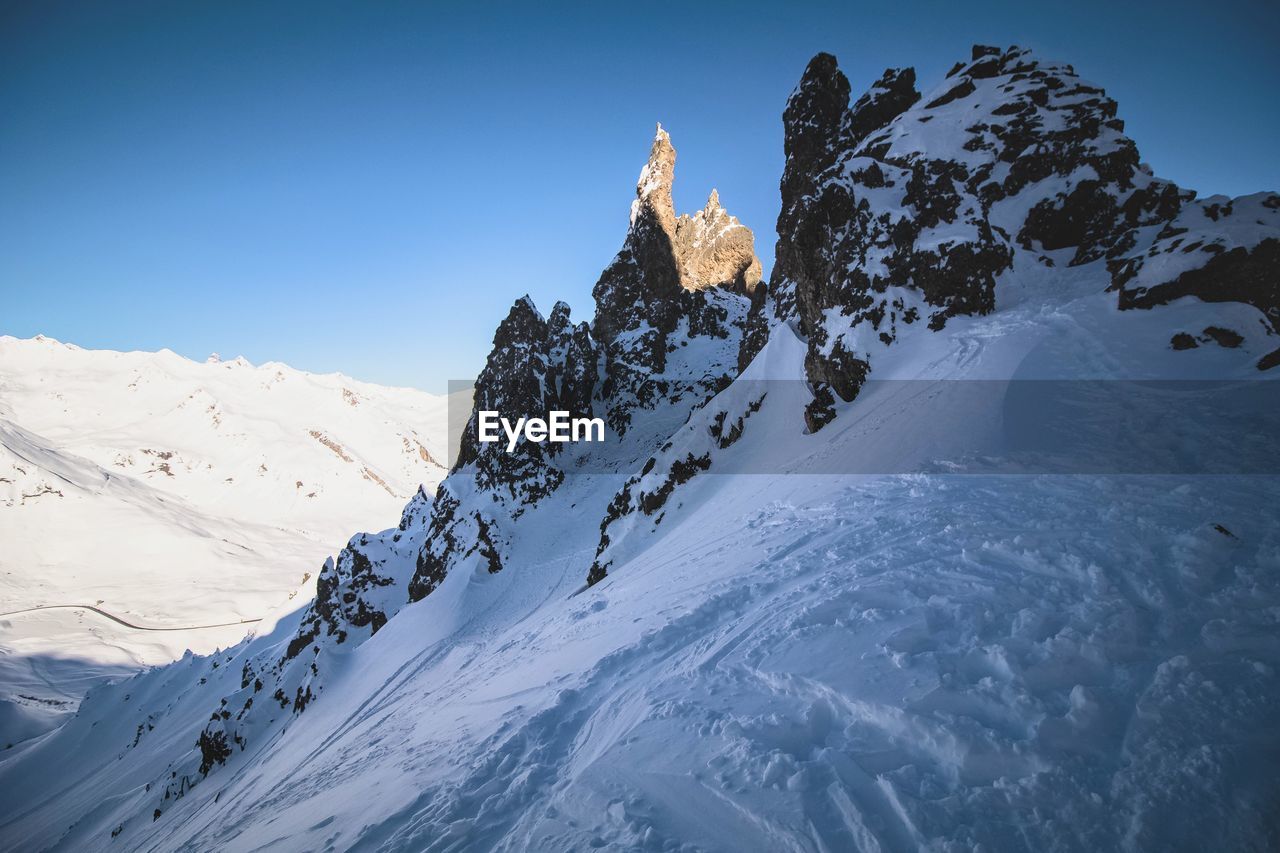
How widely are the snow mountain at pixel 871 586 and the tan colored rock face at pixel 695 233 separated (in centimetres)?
2175

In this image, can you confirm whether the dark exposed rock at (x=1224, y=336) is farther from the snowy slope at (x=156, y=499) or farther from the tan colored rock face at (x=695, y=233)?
the snowy slope at (x=156, y=499)

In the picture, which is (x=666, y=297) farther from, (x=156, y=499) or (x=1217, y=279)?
(x=156, y=499)

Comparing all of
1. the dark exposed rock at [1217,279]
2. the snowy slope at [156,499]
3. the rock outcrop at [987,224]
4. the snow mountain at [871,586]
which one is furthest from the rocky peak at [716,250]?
the snowy slope at [156,499]

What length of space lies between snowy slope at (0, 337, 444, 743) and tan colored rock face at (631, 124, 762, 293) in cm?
7969

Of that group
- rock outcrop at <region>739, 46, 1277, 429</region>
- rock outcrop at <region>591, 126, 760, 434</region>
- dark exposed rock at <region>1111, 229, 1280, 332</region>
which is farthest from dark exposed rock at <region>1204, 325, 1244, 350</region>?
rock outcrop at <region>591, 126, 760, 434</region>

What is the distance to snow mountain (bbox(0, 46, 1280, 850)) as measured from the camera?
14.5ft

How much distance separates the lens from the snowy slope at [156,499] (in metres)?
67.8

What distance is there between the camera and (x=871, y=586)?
7250 mm

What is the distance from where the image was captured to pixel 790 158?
116 feet

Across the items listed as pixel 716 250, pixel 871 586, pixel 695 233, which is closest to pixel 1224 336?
pixel 871 586

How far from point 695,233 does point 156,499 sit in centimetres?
13951

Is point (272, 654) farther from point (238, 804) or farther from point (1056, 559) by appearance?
point (1056, 559)

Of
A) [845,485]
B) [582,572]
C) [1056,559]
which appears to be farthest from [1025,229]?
[582,572]

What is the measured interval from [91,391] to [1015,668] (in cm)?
25846
